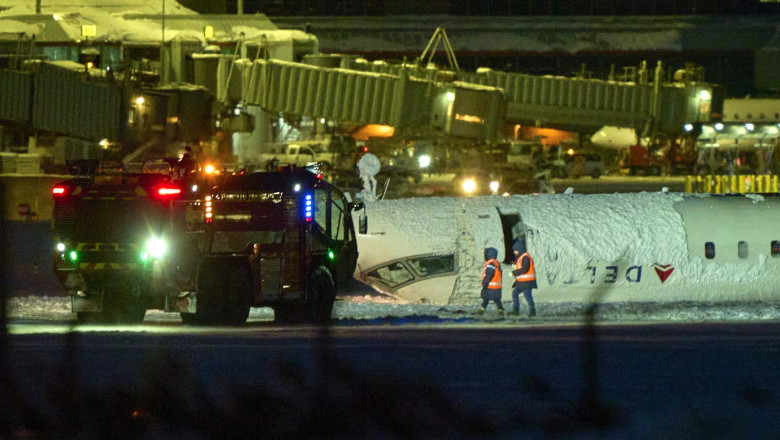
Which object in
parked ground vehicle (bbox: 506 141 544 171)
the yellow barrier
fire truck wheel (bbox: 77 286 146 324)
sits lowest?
fire truck wheel (bbox: 77 286 146 324)

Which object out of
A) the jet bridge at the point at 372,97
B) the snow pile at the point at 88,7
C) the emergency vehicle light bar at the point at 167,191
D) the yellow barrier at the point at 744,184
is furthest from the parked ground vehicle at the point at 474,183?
the snow pile at the point at 88,7

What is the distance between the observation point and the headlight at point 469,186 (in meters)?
38.8

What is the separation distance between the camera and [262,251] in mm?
18969

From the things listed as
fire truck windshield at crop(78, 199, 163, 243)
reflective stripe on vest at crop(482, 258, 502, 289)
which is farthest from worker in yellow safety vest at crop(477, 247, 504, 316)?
fire truck windshield at crop(78, 199, 163, 243)

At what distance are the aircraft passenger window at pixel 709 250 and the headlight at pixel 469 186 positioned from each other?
1620cm

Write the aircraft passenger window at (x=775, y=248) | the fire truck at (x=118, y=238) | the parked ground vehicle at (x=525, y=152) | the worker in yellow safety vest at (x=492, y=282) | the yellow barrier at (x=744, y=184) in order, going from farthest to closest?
the parked ground vehicle at (x=525, y=152)
the yellow barrier at (x=744, y=184)
the aircraft passenger window at (x=775, y=248)
the worker in yellow safety vest at (x=492, y=282)
the fire truck at (x=118, y=238)

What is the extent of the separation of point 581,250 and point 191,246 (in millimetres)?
7744

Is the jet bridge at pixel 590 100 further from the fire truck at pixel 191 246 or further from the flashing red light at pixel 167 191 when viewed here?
the flashing red light at pixel 167 191

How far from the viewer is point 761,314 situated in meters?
21.0

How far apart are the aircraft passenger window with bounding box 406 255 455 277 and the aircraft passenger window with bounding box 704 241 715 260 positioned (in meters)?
5.11

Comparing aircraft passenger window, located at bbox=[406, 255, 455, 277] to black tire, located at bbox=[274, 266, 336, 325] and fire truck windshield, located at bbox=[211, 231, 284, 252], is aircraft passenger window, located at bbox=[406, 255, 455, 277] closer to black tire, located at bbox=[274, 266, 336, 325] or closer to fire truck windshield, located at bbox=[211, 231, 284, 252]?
black tire, located at bbox=[274, 266, 336, 325]

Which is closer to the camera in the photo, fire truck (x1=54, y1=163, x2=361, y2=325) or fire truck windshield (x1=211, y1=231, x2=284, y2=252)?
fire truck (x1=54, y1=163, x2=361, y2=325)

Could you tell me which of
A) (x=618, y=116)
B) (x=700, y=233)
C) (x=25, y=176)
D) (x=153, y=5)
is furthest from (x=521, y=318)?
(x=153, y=5)

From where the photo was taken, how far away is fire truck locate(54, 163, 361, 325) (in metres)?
19.0
